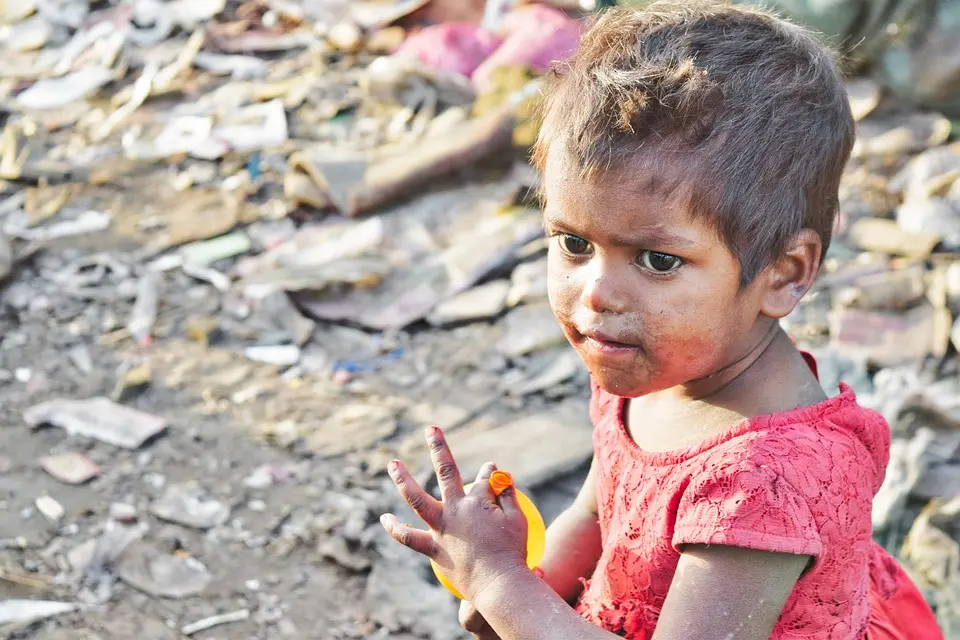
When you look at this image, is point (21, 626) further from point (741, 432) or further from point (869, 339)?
point (869, 339)

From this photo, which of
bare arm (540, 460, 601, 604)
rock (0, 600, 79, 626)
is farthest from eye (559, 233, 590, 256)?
rock (0, 600, 79, 626)

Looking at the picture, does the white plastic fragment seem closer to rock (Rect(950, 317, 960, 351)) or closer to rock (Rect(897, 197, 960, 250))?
rock (Rect(897, 197, 960, 250))

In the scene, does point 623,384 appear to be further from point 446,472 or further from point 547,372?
point 547,372

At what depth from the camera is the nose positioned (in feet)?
4.66

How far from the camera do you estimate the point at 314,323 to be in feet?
13.0

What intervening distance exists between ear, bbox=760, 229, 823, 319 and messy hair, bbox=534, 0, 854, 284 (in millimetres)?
26

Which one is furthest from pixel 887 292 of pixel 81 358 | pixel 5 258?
pixel 5 258

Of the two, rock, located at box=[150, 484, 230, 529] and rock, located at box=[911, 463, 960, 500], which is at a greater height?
rock, located at box=[911, 463, 960, 500]

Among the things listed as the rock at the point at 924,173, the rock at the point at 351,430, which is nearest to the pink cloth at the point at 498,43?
the rock at the point at 924,173

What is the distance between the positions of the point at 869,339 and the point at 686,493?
2207 mm

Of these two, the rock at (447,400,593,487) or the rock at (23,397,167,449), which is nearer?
the rock at (447,400,593,487)

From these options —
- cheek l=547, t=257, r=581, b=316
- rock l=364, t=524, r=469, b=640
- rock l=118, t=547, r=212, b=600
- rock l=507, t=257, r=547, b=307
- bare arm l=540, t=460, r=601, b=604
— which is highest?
cheek l=547, t=257, r=581, b=316

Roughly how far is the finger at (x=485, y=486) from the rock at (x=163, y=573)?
140 cm

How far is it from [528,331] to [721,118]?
7.96 ft
